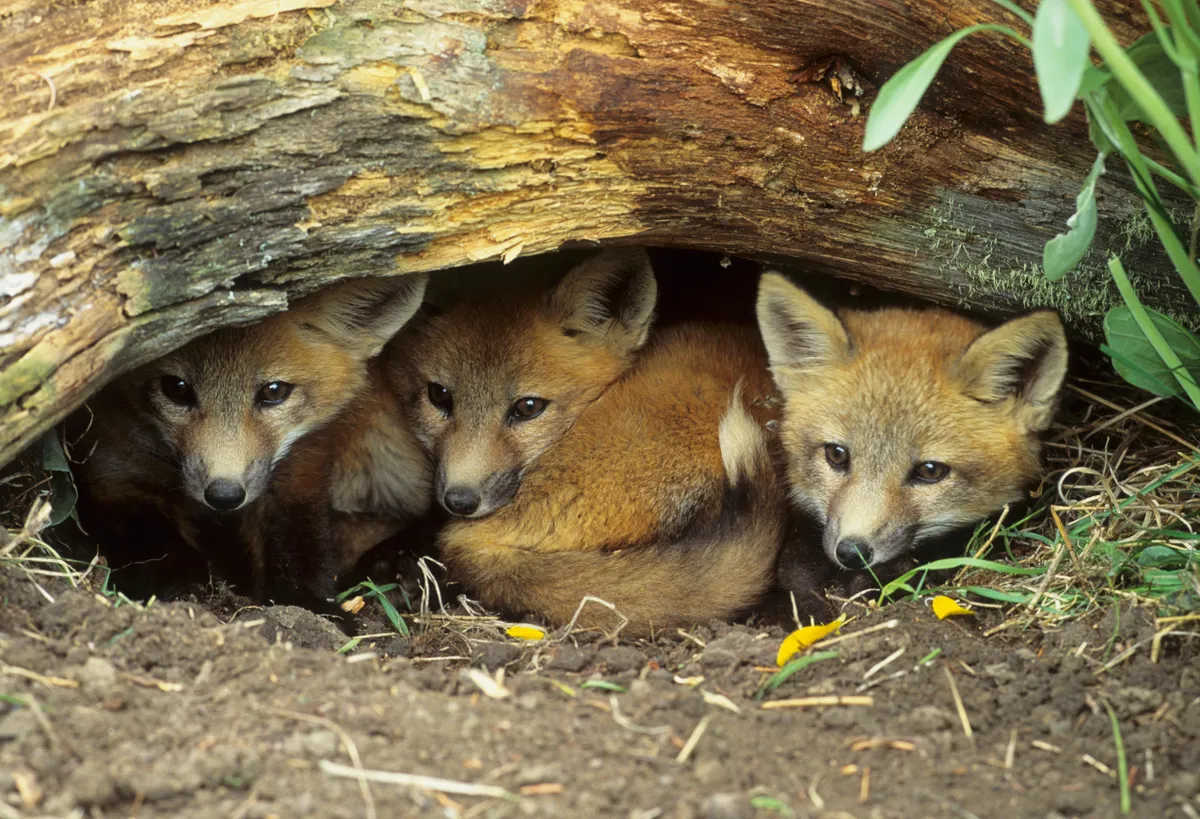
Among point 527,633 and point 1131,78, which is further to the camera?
point 527,633

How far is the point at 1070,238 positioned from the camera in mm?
2117

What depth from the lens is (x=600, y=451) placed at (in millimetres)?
3277

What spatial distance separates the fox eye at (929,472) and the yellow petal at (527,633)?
3.95 feet

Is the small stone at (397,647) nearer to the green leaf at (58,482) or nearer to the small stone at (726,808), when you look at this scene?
the green leaf at (58,482)

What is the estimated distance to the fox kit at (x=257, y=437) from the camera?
3.19 meters

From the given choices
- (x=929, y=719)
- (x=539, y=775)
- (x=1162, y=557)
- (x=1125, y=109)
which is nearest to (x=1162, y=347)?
(x=1162, y=557)

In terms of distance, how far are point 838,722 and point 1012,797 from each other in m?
0.34

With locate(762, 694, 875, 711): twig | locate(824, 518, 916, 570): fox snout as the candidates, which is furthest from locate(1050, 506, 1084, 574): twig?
locate(762, 694, 875, 711): twig

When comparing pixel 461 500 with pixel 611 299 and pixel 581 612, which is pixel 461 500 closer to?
pixel 581 612

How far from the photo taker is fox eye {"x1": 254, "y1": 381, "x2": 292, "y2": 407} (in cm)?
331

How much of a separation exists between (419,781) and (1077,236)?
65.1 inches

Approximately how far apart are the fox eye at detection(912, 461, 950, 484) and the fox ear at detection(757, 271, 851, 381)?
1.34 ft

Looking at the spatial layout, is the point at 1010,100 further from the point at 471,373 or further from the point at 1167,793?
the point at 471,373

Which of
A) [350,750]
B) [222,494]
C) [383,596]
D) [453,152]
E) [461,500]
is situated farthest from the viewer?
[461,500]
